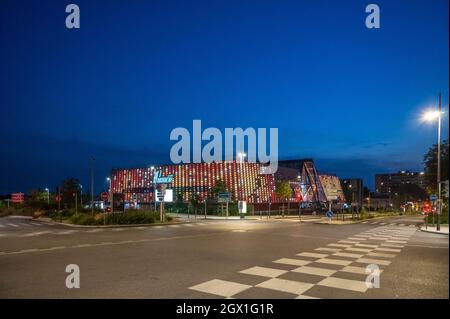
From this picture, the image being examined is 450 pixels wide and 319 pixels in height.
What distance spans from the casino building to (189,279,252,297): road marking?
7582 centimetres

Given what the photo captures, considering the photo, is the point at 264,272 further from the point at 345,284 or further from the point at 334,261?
the point at 334,261

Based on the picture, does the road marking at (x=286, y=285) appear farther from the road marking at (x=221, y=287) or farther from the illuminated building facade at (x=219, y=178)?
the illuminated building facade at (x=219, y=178)

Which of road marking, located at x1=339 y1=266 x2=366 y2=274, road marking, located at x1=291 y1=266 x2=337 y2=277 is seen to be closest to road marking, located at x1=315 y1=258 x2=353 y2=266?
road marking, located at x1=339 y1=266 x2=366 y2=274

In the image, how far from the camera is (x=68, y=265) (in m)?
11.2

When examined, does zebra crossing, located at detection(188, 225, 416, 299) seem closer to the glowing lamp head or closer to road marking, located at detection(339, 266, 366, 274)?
road marking, located at detection(339, 266, 366, 274)

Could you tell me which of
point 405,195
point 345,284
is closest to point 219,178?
point 405,195

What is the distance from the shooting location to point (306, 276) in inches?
379

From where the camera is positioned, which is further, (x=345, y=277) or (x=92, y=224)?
(x=92, y=224)

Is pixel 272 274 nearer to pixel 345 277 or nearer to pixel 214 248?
pixel 345 277

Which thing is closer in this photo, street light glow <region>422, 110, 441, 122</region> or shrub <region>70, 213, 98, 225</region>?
street light glow <region>422, 110, 441, 122</region>

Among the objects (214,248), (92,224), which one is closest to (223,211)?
(92,224)

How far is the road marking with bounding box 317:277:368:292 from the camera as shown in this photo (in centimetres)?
836

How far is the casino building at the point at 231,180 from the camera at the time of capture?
103 metres
